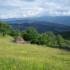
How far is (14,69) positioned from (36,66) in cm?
202

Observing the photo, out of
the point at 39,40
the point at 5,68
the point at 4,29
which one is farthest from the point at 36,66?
the point at 4,29

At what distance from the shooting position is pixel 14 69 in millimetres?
17531

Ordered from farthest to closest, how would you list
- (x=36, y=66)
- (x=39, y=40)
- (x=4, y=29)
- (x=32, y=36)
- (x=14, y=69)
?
(x=4, y=29) < (x=32, y=36) < (x=39, y=40) < (x=36, y=66) < (x=14, y=69)

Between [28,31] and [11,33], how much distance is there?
22894 millimetres

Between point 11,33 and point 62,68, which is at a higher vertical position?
point 62,68

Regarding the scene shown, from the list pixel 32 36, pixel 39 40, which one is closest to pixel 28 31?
pixel 32 36

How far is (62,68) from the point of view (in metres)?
19.1

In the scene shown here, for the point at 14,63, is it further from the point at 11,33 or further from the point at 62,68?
the point at 11,33

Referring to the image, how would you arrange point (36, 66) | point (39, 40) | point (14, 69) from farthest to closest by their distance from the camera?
point (39, 40) → point (36, 66) → point (14, 69)

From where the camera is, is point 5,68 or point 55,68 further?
point 55,68

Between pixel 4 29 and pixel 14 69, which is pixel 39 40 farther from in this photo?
pixel 14 69

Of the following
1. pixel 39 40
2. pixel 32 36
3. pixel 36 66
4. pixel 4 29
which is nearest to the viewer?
pixel 36 66

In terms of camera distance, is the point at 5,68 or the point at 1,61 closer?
the point at 5,68

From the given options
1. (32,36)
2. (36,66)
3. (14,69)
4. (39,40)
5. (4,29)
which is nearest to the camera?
(14,69)
